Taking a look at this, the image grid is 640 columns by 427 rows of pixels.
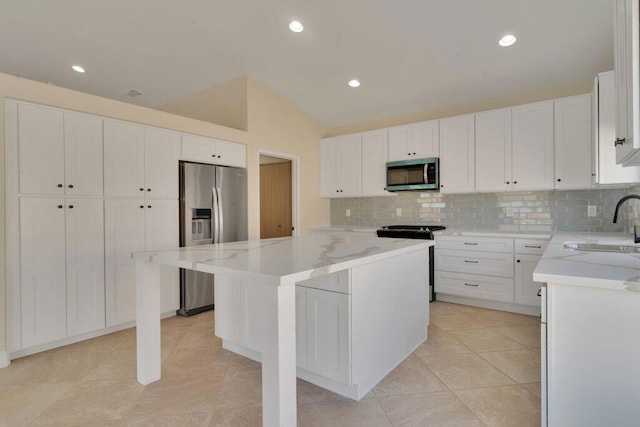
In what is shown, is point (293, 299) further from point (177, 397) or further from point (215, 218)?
point (215, 218)

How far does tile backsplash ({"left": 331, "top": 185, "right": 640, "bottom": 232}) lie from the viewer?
338 centimetres

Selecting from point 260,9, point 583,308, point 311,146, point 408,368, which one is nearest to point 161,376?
point 408,368

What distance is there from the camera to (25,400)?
192cm

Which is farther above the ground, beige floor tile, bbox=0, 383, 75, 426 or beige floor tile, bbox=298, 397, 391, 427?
beige floor tile, bbox=298, 397, 391, 427

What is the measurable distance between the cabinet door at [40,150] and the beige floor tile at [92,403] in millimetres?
1496

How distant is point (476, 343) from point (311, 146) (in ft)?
11.4

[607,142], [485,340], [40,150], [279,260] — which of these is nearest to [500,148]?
[607,142]

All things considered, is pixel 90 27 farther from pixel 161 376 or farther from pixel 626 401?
pixel 626 401

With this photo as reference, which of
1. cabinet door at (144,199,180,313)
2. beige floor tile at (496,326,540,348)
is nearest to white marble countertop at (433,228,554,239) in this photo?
beige floor tile at (496,326,540,348)

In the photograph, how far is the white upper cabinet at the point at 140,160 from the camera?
2912mm

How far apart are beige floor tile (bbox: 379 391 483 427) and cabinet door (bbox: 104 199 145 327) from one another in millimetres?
2424

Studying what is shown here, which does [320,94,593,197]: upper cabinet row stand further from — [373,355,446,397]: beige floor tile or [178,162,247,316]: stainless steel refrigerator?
[373,355,446,397]: beige floor tile

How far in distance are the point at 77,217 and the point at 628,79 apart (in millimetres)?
3460

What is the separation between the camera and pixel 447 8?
2.63 m
